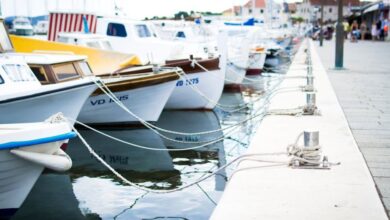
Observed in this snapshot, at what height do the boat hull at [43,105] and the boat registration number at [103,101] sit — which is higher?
the boat hull at [43,105]

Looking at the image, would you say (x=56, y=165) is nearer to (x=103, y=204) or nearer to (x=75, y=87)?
(x=103, y=204)

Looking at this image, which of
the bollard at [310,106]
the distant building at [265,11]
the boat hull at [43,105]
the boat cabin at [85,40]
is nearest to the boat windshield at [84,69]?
the boat hull at [43,105]

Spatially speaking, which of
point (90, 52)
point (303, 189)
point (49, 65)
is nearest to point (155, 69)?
point (90, 52)

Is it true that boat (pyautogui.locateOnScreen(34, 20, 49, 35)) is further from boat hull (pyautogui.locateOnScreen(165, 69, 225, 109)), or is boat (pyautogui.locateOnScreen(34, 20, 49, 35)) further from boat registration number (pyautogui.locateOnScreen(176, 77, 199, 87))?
boat registration number (pyautogui.locateOnScreen(176, 77, 199, 87))

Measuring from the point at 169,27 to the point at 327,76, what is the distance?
459 inches

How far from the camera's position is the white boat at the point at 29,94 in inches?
382

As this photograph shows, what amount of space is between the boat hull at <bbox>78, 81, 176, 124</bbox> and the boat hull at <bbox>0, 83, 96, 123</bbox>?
9.54 feet

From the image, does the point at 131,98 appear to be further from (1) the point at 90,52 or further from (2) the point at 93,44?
(2) the point at 93,44

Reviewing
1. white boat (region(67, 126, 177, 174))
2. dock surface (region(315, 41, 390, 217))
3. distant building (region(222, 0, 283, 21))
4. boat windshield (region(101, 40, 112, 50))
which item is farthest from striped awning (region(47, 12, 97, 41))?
distant building (region(222, 0, 283, 21))

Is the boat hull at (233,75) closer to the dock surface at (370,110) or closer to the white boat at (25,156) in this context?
the dock surface at (370,110)

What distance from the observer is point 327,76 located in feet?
57.0

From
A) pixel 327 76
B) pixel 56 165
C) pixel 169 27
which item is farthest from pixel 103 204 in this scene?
pixel 169 27

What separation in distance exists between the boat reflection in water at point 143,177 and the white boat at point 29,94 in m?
1.26

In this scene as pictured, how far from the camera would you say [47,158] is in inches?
275
